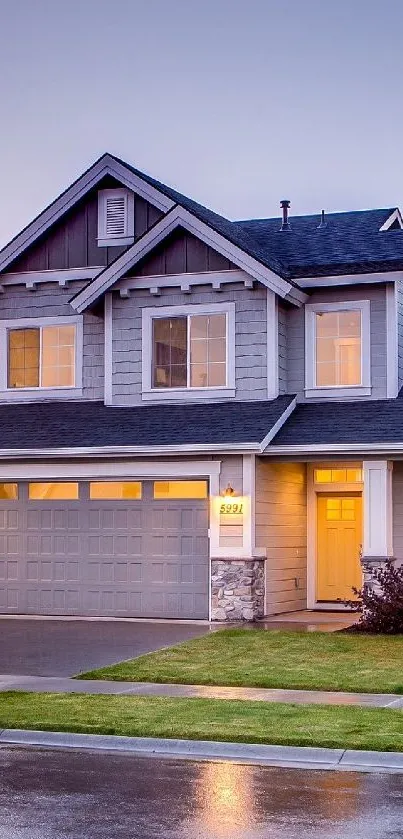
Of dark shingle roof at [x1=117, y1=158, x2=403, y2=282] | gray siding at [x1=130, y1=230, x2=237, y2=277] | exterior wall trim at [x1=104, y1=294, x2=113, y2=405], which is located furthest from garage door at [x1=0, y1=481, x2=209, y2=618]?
dark shingle roof at [x1=117, y1=158, x2=403, y2=282]

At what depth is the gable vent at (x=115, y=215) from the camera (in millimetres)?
25250

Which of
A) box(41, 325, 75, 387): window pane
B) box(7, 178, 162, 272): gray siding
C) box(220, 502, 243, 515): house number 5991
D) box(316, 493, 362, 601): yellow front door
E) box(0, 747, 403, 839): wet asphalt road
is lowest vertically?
box(0, 747, 403, 839): wet asphalt road

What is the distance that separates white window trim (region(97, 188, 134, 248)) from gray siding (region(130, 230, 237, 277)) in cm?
127

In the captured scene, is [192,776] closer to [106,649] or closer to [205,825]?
[205,825]

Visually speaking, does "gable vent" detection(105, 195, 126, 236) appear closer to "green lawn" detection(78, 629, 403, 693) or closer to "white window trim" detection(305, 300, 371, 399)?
"white window trim" detection(305, 300, 371, 399)

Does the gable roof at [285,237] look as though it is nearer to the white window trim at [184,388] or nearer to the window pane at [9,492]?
the white window trim at [184,388]

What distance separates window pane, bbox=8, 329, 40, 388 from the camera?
25.7 meters

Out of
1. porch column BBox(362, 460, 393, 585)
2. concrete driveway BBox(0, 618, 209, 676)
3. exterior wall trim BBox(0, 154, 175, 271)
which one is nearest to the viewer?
concrete driveway BBox(0, 618, 209, 676)

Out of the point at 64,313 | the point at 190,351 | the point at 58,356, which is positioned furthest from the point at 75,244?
the point at 190,351

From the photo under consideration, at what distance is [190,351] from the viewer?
77.6 feet

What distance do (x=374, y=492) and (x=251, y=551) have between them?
2333 mm

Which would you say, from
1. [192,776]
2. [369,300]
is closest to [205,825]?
[192,776]

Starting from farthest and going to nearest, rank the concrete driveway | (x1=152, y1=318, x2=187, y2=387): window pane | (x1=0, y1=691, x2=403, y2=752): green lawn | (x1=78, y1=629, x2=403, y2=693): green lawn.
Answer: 1. (x1=152, y1=318, x2=187, y2=387): window pane
2. the concrete driveway
3. (x1=78, y1=629, x2=403, y2=693): green lawn
4. (x1=0, y1=691, x2=403, y2=752): green lawn

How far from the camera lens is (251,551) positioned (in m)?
21.5
